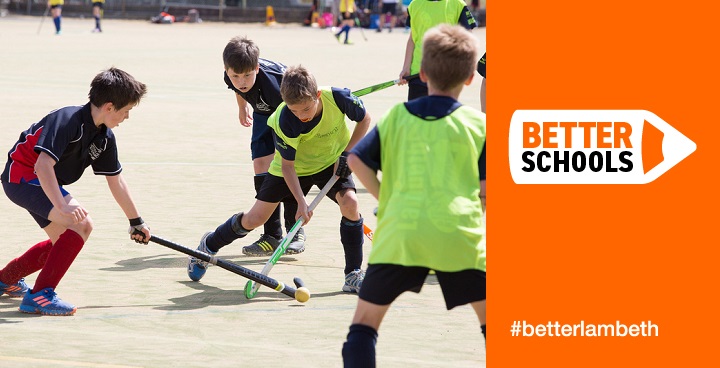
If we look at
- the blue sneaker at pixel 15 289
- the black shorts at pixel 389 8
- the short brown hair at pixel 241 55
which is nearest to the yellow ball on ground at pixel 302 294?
the blue sneaker at pixel 15 289

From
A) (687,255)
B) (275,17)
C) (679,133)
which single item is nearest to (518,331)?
(687,255)

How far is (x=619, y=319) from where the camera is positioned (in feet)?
18.4

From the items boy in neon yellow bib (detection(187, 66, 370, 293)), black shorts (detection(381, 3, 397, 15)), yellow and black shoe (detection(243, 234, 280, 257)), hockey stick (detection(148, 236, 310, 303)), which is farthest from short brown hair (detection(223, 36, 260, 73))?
black shorts (detection(381, 3, 397, 15))

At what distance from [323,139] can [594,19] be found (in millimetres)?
1623

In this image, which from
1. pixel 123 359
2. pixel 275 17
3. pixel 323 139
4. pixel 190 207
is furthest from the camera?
pixel 275 17

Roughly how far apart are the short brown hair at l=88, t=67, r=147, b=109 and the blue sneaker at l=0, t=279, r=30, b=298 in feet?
3.70

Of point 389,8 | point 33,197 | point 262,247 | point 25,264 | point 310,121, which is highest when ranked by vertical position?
point 310,121

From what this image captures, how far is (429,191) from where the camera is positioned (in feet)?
12.6

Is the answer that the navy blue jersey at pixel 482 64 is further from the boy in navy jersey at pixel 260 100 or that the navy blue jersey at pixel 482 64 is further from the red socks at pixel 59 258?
the red socks at pixel 59 258

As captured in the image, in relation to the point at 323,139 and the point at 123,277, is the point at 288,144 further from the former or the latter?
the point at 123,277

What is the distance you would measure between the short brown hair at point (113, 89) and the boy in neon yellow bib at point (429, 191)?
1.89 meters

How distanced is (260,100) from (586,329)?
8.89ft

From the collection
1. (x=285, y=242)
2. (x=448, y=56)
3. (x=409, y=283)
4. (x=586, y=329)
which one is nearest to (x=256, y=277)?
(x=285, y=242)

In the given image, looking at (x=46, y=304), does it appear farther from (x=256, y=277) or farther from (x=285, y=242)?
(x=285, y=242)
